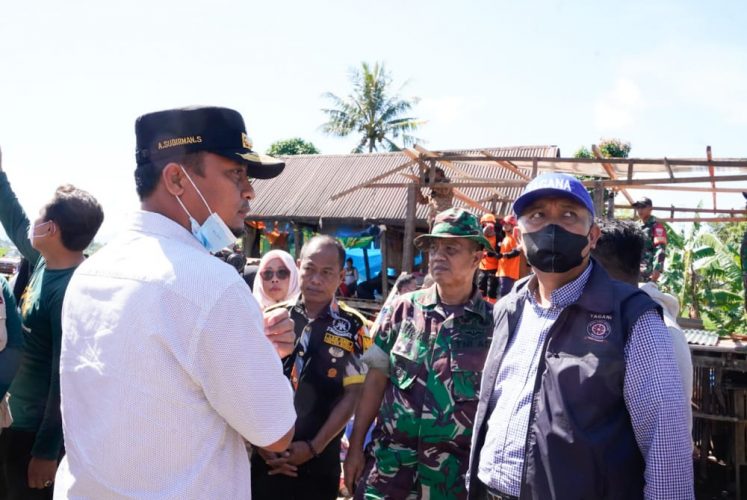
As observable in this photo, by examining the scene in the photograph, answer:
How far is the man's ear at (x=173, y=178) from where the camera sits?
1574 mm

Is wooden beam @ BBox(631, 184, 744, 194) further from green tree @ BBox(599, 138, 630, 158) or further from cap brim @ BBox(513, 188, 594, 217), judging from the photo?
green tree @ BBox(599, 138, 630, 158)

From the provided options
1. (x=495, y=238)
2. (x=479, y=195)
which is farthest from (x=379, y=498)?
(x=479, y=195)

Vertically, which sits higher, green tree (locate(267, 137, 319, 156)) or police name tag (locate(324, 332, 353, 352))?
green tree (locate(267, 137, 319, 156))

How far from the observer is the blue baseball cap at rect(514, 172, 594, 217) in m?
2.08

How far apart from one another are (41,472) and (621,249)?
Result: 2.93 metres

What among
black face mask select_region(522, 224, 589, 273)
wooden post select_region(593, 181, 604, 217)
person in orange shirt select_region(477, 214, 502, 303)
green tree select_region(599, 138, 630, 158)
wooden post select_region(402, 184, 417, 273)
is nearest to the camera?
black face mask select_region(522, 224, 589, 273)

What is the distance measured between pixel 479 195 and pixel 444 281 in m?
12.3

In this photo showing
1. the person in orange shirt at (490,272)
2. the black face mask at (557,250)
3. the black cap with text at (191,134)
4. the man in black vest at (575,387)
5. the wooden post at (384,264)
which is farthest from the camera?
the wooden post at (384,264)

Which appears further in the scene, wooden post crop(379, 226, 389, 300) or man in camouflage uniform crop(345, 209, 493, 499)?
wooden post crop(379, 226, 389, 300)

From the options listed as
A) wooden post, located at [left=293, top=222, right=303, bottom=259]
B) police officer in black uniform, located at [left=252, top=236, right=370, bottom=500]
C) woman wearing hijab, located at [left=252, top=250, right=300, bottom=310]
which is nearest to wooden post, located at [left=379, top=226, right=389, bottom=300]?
wooden post, located at [left=293, top=222, right=303, bottom=259]

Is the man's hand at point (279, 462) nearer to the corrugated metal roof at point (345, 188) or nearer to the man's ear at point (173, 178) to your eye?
the man's ear at point (173, 178)

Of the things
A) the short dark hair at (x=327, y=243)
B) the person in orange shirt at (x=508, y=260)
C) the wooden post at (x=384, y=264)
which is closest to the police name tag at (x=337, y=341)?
the short dark hair at (x=327, y=243)

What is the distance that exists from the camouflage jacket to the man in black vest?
38cm

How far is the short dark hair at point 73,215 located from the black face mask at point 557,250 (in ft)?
7.23
